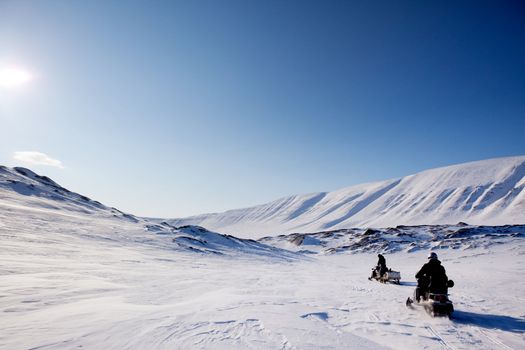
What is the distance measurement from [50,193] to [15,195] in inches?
474

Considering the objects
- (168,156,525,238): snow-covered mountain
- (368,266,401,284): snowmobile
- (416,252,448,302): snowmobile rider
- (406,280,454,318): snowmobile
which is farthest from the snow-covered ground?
(168,156,525,238): snow-covered mountain

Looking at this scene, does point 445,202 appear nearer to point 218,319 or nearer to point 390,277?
point 390,277

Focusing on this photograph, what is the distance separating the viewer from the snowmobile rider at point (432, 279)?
1028 centimetres

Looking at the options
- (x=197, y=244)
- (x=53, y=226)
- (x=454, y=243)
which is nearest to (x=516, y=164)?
(x=454, y=243)

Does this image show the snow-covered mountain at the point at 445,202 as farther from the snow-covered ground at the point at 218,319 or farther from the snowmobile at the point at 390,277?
the snow-covered ground at the point at 218,319

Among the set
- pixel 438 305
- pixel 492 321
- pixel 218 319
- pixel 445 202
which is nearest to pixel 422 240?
pixel 492 321

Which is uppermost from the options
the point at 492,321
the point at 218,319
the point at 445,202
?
the point at 445,202

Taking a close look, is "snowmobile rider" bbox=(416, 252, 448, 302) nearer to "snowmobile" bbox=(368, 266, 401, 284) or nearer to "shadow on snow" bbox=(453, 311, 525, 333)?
"shadow on snow" bbox=(453, 311, 525, 333)

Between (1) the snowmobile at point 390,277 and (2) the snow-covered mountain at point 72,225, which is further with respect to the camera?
(2) the snow-covered mountain at point 72,225

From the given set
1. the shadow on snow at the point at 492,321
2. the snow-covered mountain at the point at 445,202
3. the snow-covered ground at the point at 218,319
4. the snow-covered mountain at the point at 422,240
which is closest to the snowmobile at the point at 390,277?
the snow-covered ground at the point at 218,319

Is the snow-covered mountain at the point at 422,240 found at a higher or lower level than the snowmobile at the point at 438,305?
higher

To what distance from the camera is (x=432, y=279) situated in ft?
34.1

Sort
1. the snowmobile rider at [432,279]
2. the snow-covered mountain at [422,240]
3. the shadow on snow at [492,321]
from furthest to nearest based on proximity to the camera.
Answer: the snow-covered mountain at [422,240] < the snowmobile rider at [432,279] < the shadow on snow at [492,321]

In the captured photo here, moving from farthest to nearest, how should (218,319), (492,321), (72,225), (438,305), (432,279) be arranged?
(72,225)
(432,279)
(438,305)
(492,321)
(218,319)
